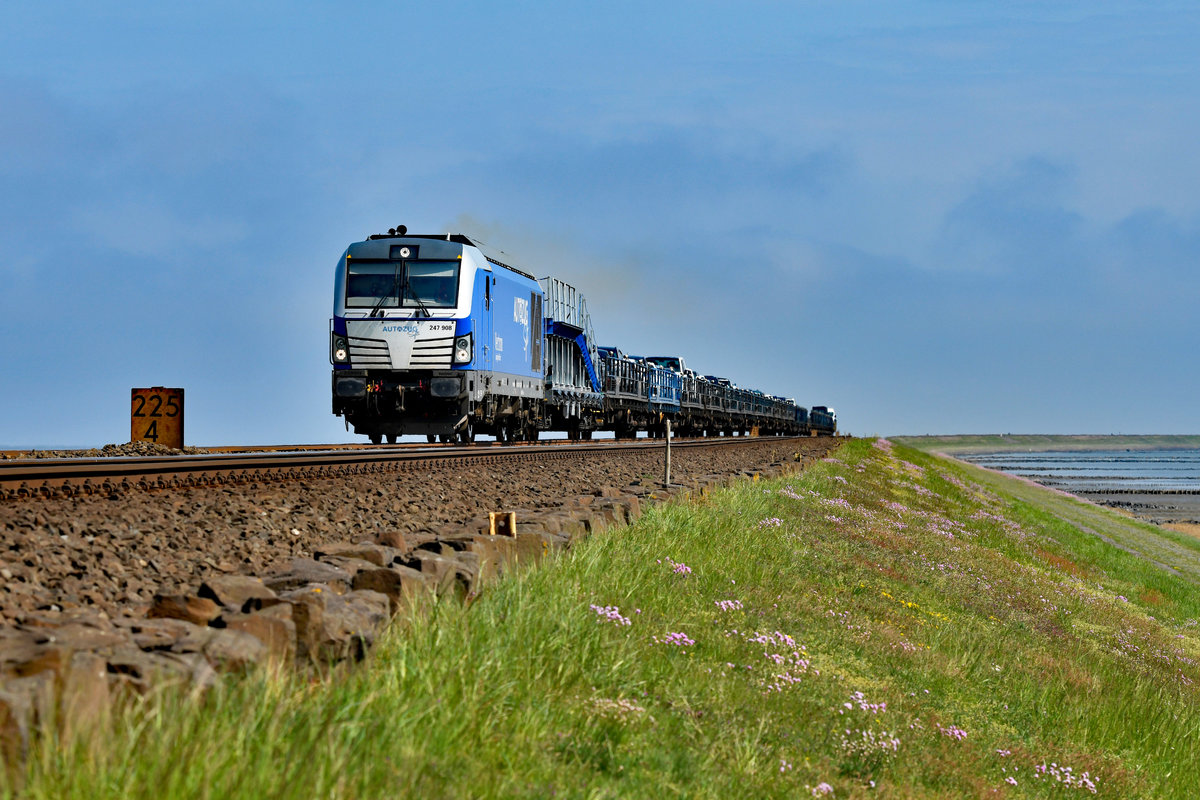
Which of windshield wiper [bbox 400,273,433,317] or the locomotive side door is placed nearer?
windshield wiper [bbox 400,273,433,317]

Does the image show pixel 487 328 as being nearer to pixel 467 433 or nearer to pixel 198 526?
pixel 467 433

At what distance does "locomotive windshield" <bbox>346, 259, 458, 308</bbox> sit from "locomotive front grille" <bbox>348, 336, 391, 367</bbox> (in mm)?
826

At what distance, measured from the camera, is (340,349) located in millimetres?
22297

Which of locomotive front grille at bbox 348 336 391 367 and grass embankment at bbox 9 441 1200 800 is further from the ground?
locomotive front grille at bbox 348 336 391 367

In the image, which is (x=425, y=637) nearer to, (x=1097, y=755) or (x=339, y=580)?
(x=339, y=580)

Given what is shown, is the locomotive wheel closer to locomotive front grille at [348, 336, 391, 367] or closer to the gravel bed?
locomotive front grille at [348, 336, 391, 367]

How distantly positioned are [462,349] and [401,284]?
6.78ft

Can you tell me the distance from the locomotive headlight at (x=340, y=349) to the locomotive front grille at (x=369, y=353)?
0.09m

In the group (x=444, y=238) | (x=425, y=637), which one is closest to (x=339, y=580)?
(x=425, y=637)

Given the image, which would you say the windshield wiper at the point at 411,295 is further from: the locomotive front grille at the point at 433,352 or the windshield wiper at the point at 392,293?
the locomotive front grille at the point at 433,352

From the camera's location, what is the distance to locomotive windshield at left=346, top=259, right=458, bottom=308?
22.3 metres

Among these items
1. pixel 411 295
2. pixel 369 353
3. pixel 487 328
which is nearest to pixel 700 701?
pixel 369 353

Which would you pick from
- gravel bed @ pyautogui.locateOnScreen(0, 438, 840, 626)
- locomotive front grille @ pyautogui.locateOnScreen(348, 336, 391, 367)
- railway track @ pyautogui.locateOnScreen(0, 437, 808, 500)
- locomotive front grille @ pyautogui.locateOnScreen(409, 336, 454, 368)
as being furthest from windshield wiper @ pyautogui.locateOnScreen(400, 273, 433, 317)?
gravel bed @ pyautogui.locateOnScreen(0, 438, 840, 626)

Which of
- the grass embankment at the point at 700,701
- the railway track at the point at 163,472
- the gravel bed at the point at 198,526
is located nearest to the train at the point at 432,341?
the railway track at the point at 163,472
